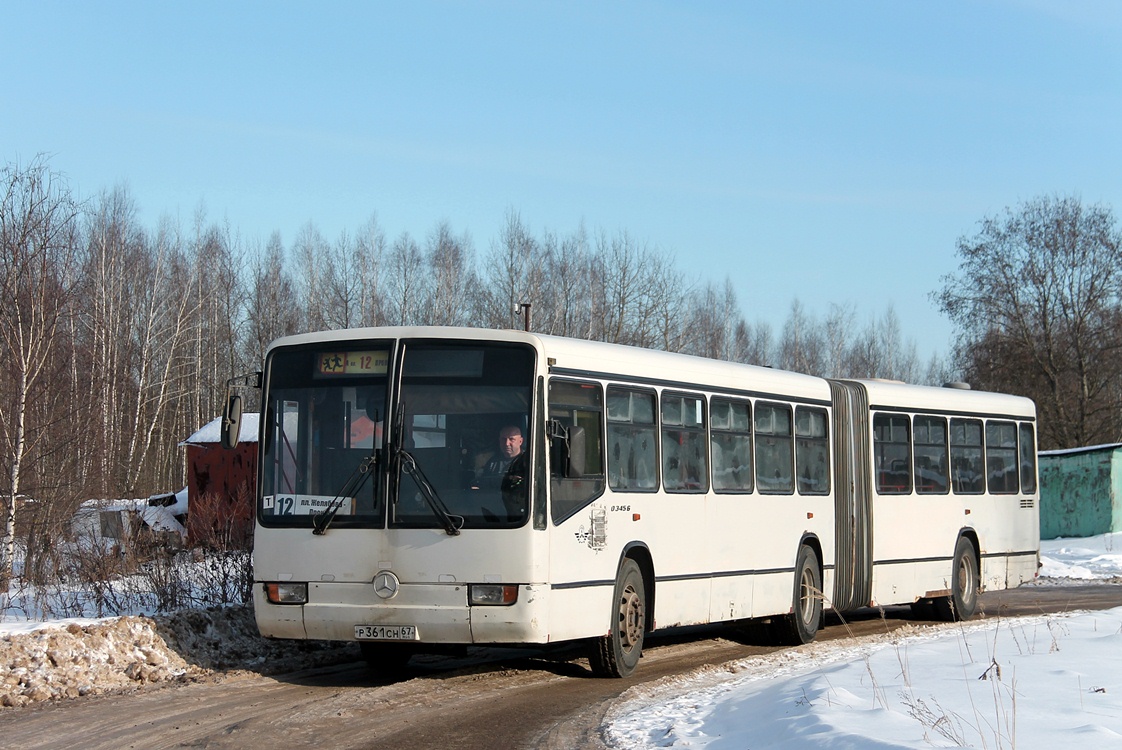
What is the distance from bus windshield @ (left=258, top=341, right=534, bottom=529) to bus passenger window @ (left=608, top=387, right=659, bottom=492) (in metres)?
1.46

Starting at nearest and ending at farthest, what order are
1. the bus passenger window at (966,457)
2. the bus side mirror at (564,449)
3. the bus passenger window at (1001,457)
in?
1. the bus side mirror at (564,449)
2. the bus passenger window at (966,457)
3. the bus passenger window at (1001,457)

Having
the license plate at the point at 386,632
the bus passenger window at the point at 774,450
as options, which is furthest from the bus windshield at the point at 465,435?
the bus passenger window at the point at 774,450

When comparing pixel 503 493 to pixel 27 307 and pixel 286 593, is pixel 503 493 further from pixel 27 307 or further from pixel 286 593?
pixel 27 307

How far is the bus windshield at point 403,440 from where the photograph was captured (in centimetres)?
1057

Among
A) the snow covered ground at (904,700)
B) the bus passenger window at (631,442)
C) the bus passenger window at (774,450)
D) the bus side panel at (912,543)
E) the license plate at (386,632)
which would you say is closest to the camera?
the snow covered ground at (904,700)

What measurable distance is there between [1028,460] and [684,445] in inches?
364

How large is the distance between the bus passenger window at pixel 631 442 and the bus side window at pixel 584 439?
0.22 meters

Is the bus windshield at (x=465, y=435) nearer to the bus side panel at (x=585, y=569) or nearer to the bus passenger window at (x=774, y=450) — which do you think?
the bus side panel at (x=585, y=569)

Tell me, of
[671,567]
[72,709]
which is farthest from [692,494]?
[72,709]

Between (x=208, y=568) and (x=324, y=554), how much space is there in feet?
13.5

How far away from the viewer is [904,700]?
8.55 metres

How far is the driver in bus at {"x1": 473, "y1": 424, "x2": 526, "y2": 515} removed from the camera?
34.6ft

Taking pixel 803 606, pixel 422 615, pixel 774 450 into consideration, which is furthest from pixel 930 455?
pixel 422 615

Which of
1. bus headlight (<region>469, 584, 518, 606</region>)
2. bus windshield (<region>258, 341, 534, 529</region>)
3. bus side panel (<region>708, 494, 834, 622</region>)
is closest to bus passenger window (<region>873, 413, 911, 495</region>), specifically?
Result: bus side panel (<region>708, 494, 834, 622</region>)
